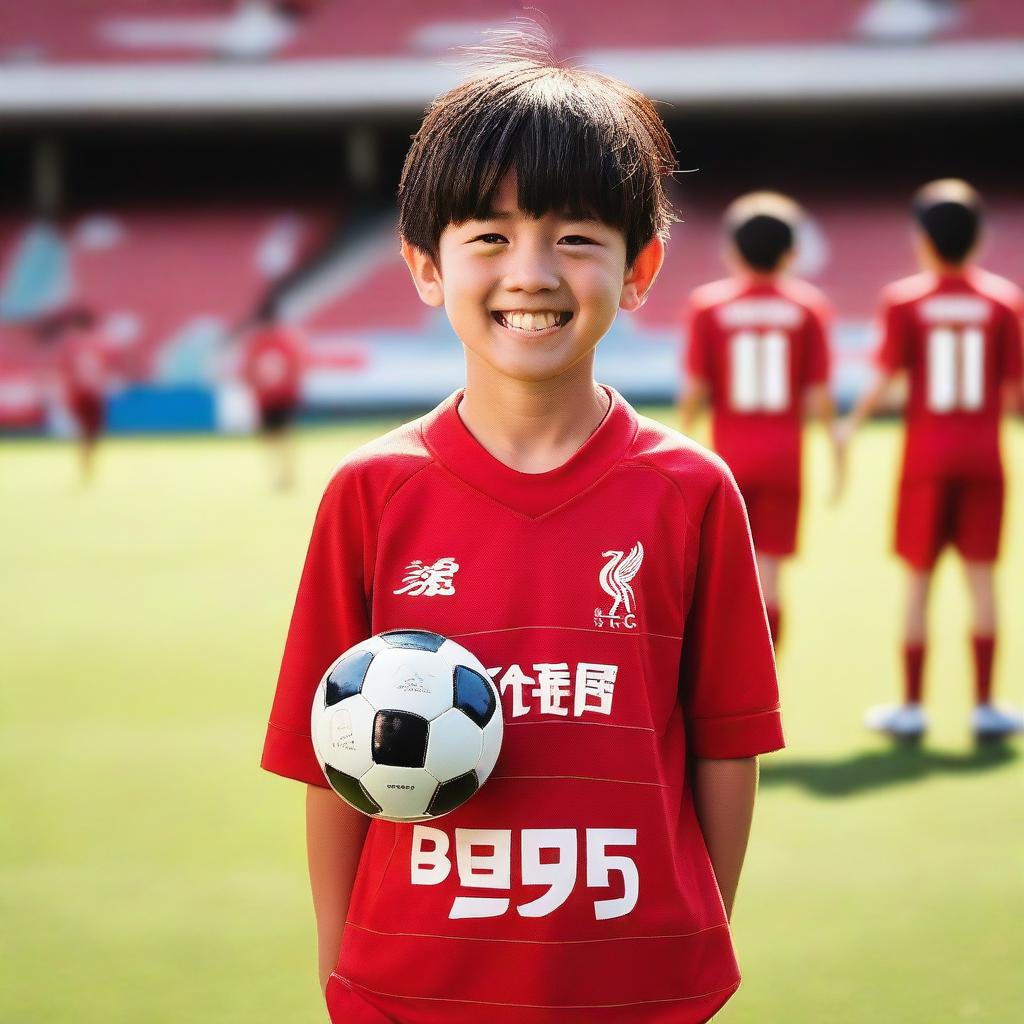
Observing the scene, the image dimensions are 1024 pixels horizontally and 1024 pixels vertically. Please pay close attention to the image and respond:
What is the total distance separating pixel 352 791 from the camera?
4.89 feet

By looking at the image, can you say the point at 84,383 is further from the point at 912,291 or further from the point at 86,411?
the point at 912,291

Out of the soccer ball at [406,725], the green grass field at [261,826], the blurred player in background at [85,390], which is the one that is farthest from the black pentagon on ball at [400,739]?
the blurred player in background at [85,390]

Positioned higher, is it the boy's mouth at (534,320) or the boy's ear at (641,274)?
the boy's ear at (641,274)

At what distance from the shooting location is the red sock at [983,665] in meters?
4.66

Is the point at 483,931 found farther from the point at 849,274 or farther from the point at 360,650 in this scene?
the point at 849,274

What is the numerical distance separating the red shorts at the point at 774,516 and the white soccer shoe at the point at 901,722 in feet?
2.00

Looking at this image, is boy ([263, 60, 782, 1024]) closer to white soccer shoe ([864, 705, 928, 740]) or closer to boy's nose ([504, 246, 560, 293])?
boy's nose ([504, 246, 560, 293])

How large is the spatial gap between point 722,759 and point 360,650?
408mm

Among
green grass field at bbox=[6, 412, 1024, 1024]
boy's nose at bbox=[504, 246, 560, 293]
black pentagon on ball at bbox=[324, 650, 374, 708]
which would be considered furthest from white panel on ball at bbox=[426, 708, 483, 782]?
green grass field at bbox=[6, 412, 1024, 1024]

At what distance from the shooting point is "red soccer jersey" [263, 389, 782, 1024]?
1.40 m

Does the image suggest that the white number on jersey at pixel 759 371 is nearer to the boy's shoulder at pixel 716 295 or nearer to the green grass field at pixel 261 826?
the boy's shoulder at pixel 716 295

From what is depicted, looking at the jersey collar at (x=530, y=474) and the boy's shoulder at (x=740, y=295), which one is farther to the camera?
the boy's shoulder at (x=740, y=295)

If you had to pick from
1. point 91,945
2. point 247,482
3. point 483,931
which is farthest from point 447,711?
point 247,482

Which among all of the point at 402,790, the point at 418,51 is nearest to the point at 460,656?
the point at 402,790
